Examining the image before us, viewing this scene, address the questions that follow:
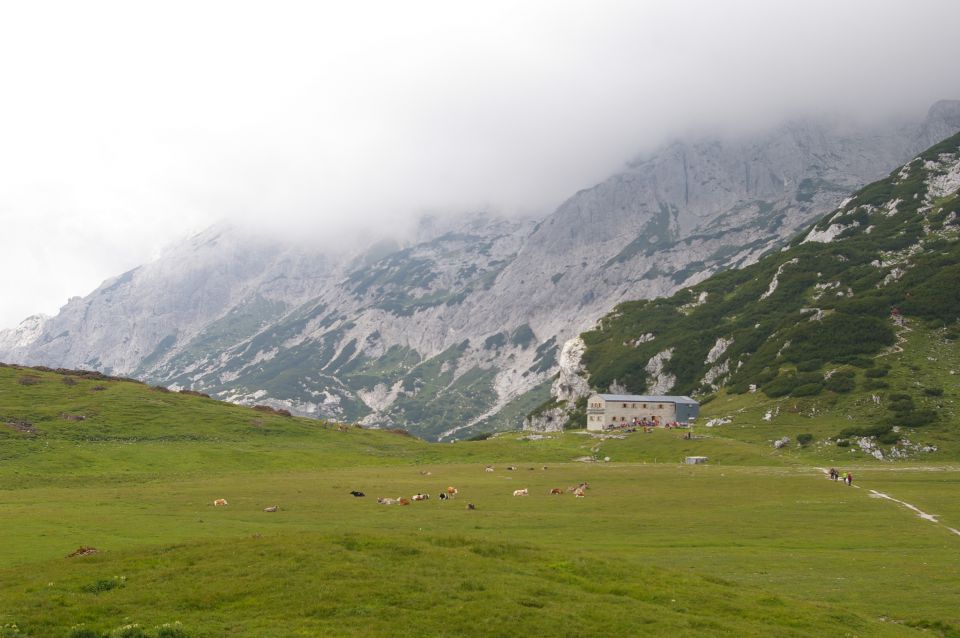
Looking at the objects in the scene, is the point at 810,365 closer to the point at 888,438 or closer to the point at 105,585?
Result: the point at 888,438

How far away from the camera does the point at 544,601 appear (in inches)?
1024

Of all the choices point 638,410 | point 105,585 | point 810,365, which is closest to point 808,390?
point 810,365

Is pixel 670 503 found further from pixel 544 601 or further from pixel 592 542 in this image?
pixel 544 601

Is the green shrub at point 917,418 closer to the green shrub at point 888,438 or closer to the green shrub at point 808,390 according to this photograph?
the green shrub at point 888,438

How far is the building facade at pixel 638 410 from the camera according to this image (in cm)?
16912

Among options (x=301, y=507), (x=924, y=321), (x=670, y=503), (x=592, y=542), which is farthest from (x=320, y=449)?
(x=924, y=321)

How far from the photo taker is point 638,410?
175 m

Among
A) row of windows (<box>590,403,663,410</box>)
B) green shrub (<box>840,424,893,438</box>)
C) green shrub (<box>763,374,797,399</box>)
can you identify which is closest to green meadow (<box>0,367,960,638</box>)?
green shrub (<box>840,424,893,438</box>)

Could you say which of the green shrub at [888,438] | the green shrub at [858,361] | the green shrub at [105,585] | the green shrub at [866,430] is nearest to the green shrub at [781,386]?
the green shrub at [858,361]

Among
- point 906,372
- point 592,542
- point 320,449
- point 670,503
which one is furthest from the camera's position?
point 906,372

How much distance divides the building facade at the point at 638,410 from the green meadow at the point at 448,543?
56878 mm

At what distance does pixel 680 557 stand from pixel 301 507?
3337cm

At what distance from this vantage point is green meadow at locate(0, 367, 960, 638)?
2467 cm

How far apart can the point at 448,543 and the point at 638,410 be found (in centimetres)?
14802
